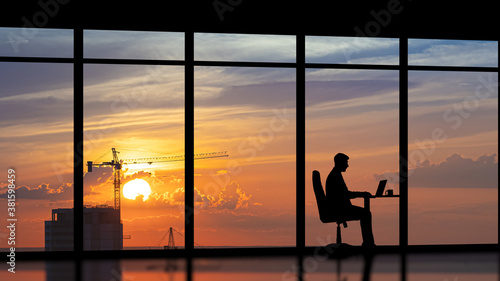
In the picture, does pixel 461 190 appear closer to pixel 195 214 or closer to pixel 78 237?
pixel 195 214

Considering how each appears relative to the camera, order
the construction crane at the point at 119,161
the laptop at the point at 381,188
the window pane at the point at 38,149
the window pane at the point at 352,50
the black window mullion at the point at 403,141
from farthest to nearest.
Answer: the black window mullion at the point at 403,141 < the window pane at the point at 352,50 < the laptop at the point at 381,188 < the window pane at the point at 38,149 < the construction crane at the point at 119,161

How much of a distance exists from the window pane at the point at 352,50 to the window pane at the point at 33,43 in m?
3.34

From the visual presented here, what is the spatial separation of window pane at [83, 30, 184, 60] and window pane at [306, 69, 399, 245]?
194 centimetres

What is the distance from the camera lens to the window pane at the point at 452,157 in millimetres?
9656

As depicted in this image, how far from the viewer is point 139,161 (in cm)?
924

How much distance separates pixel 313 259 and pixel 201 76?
114 inches

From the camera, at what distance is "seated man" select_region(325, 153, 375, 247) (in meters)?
9.48

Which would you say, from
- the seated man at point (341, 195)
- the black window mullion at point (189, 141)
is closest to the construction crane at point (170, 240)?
the black window mullion at point (189, 141)

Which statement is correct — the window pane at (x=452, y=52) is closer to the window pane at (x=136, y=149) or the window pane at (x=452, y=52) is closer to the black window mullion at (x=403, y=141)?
the black window mullion at (x=403, y=141)

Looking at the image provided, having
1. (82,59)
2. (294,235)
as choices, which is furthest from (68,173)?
(294,235)

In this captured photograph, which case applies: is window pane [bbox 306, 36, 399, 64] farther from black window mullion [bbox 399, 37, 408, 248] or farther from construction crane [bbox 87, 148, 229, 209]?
construction crane [bbox 87, 148, 229, 209]

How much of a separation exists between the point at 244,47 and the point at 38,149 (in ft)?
10.1

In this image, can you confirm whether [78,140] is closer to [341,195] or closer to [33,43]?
[33,43]

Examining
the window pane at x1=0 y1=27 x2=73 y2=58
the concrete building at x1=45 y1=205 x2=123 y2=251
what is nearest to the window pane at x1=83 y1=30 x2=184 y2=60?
the window pane at x1=0 y1=27 x2=73 y2=58
